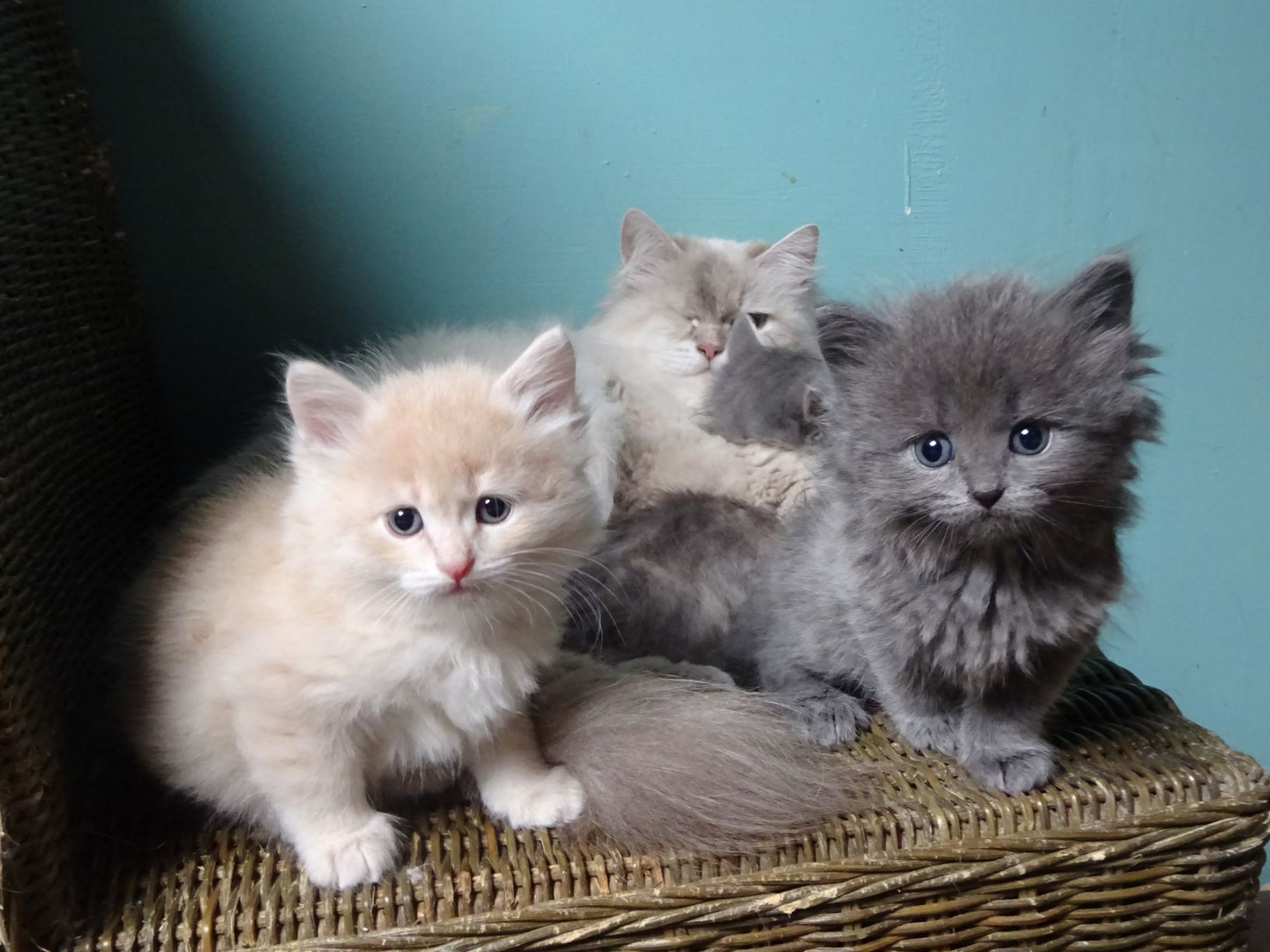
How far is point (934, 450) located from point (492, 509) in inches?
16.7

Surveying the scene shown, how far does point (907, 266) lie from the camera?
62.3 inches

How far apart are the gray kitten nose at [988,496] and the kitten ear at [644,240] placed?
0.76 metres

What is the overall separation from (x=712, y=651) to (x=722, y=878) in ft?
1.44

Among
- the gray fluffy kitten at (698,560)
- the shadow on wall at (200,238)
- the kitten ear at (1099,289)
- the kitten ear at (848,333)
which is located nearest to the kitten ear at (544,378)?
the kitten ear at (848,333)

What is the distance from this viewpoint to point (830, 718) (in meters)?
1.06

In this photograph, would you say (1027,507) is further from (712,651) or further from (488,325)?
(488,325)

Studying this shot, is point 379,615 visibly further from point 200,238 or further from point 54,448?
point 200,238

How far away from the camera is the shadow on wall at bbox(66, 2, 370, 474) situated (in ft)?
4.33

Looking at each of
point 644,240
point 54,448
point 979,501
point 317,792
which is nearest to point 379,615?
point 317,792

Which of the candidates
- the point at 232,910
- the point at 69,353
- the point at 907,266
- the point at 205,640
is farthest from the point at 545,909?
the point at 907,266

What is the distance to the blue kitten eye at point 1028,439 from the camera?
0.83 m

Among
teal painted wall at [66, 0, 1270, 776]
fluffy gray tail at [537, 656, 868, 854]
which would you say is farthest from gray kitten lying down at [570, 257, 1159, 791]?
teal painted wall at [66, 0, 1270, 776]

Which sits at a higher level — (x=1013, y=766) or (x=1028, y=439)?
(x=1028, y=439)

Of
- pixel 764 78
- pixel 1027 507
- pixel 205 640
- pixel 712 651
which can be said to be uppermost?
pixel 764 78
